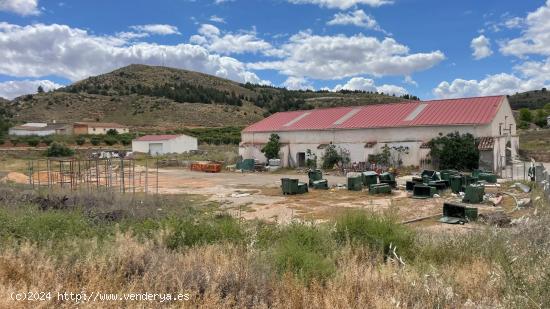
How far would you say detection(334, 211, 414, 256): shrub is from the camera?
7.47 meters

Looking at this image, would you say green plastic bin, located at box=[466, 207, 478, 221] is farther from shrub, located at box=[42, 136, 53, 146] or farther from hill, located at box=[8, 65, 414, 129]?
hill, located at box=[8, 65, 414, 129]

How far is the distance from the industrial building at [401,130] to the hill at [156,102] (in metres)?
59.0

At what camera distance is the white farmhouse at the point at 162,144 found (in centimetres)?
5675

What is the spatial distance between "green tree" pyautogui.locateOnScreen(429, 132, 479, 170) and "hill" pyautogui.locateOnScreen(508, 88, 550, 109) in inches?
3264

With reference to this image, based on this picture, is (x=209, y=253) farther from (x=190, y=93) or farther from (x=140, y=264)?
(x=190, y=93)

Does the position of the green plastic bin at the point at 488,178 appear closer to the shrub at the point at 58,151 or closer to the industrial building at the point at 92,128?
the shrub at the point at 58,151

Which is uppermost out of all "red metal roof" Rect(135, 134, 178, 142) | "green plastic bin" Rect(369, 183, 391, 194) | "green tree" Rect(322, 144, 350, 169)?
"red metal roof" Rect(135, 134, 178, 142)

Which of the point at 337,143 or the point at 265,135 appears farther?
the point at 265,135

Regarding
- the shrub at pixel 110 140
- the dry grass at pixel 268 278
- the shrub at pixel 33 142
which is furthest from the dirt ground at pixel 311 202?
the shrub at pixel 110 140

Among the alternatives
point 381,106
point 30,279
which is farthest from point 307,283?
point 381,106

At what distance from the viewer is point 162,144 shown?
187ft

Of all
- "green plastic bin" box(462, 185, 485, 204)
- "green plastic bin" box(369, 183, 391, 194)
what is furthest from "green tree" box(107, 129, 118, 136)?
"green plastic bin" box(462, 185, 485, 204)

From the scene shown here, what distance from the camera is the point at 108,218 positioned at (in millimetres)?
10773

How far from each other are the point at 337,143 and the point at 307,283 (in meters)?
29.9
